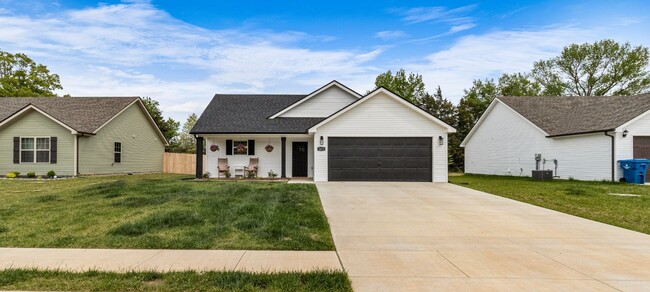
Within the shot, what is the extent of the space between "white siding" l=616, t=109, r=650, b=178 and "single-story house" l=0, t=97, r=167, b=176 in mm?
26176

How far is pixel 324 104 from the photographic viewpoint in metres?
19.3

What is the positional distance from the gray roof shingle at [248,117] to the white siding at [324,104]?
43 centimetres

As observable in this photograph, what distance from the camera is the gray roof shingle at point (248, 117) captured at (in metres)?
17.3

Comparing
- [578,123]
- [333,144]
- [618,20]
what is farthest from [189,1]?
[618,20]

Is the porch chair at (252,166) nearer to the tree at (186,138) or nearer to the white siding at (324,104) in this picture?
the white siding at (324,104)

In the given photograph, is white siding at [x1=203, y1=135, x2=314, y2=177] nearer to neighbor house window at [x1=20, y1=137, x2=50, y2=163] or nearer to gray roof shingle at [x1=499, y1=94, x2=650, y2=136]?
neighbor house window at [x1=20, y1=137, x2=50, y2=163]

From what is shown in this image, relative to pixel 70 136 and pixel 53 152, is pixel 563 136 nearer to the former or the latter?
pixel 70 136

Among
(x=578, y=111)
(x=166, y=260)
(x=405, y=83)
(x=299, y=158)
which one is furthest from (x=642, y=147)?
(x=405, y=83)

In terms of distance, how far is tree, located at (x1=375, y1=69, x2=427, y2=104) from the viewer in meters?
39.9

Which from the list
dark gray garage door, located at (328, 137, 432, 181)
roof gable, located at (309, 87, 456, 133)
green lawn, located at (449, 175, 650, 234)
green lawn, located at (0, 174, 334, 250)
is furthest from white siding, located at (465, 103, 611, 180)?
green lawn, located at (0, 174, 334, 250)

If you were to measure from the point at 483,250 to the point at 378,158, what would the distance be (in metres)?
11.0

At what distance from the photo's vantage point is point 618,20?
82.0 ft

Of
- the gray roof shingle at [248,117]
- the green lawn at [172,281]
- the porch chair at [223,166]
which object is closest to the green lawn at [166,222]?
the green lawn at [172,281]

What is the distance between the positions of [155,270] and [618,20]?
3302 centimetres
